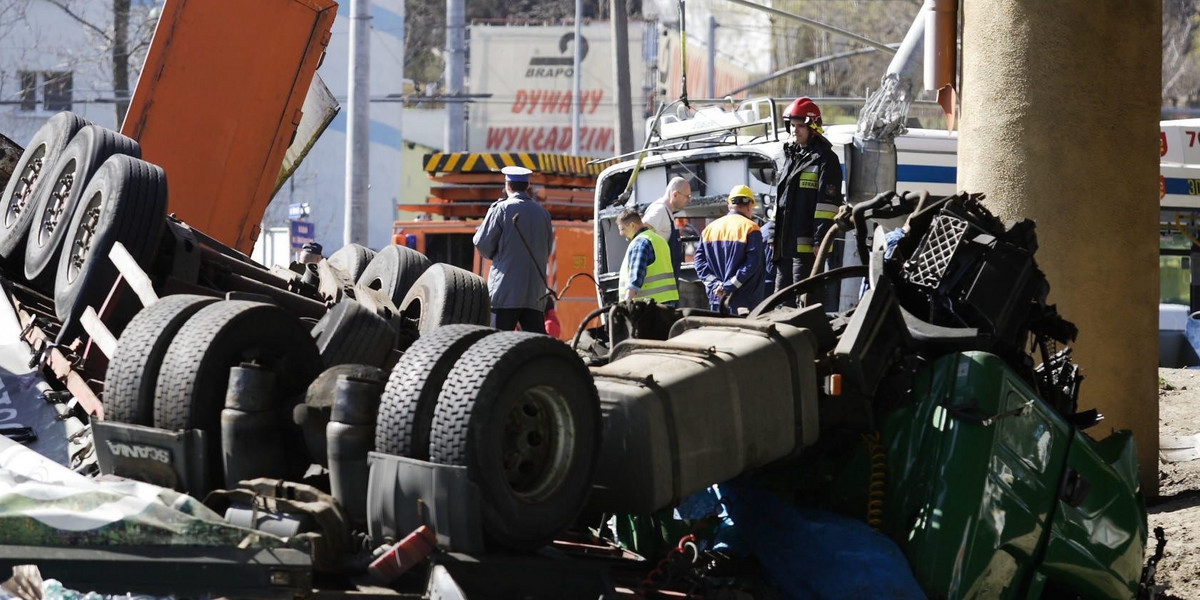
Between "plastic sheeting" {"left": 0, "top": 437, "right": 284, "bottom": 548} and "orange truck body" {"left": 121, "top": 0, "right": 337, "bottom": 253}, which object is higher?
"orange truck body" {"left": 121, "top": 0, "right": 337, "bottom": 253}

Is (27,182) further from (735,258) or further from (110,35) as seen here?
(110,35)

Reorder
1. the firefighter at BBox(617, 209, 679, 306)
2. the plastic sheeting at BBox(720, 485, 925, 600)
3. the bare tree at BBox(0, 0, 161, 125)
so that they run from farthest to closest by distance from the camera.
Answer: the bare tree at BBox(0, 0, 161, 125), the firefighter at BBox(617, 209, 679, 306), the plastic sheeting at BBox(720, 485, 925, 600)

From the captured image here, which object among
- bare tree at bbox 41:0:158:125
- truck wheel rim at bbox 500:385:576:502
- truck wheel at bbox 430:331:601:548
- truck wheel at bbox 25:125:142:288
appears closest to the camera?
truck wheel at bbox 430:331:601:548

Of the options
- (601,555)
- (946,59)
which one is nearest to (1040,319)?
(601,555)

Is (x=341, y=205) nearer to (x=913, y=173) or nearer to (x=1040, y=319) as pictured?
(x=913, y=173)

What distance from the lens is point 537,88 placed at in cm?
5094

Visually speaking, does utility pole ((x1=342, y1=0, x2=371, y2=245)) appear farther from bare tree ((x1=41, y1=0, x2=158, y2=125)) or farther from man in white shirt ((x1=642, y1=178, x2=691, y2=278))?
bare tree ((x1=41, y1=0, x2=158, y2=125))

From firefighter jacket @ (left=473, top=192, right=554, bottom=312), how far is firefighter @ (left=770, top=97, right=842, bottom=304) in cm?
159

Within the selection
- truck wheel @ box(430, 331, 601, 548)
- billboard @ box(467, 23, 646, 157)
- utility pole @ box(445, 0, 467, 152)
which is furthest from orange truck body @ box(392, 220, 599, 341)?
billboard @ box(467, 23, 646, 157)

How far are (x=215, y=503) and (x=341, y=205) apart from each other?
34983mm

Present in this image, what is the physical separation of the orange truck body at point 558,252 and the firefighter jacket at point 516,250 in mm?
6107

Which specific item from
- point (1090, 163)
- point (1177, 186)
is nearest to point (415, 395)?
point (1090, 163)

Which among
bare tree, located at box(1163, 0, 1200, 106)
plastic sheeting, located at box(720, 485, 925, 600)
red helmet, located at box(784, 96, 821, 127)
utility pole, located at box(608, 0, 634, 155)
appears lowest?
plastic sheeting, located at box(720, 485, 925, 600)

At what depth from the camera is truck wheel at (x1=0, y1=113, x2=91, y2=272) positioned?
6.50m
